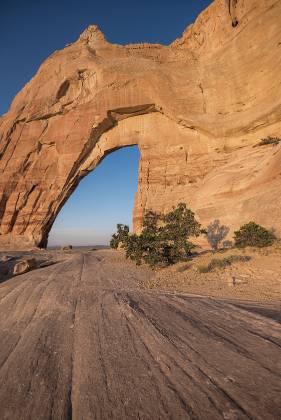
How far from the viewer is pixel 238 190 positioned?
20141 millimetres

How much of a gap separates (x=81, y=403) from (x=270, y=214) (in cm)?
1568

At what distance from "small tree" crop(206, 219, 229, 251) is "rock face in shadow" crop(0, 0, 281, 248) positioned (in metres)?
0.71

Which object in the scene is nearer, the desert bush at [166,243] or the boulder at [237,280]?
the boulder at [237,280]

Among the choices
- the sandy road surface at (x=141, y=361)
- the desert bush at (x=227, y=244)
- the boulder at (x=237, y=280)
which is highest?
the desert bush at (x=227, y=244)

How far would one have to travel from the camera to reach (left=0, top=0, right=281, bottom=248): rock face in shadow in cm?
2294

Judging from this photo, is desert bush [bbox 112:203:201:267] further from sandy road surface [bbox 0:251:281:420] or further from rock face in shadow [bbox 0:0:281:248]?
rock face in shadow [bbox 0:0:281:248]

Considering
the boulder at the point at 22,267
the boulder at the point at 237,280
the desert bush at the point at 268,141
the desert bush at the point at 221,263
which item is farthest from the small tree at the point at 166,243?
the desert bush at the point at 268,141

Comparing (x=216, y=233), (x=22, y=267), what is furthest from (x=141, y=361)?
(x=216, y=233)

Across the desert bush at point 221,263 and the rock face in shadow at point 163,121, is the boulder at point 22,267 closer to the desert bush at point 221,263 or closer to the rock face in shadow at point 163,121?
the desert bush at point 221,263

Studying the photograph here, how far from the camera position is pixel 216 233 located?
19.8 m

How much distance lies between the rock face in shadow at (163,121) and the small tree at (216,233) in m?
0.71

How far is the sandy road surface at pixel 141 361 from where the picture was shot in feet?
7.18

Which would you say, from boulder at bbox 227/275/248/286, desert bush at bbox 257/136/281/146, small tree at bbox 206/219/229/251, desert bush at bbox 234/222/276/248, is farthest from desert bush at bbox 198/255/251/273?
desert bush at bbox 257/136/281/146

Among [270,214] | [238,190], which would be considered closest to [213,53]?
[238,190]
